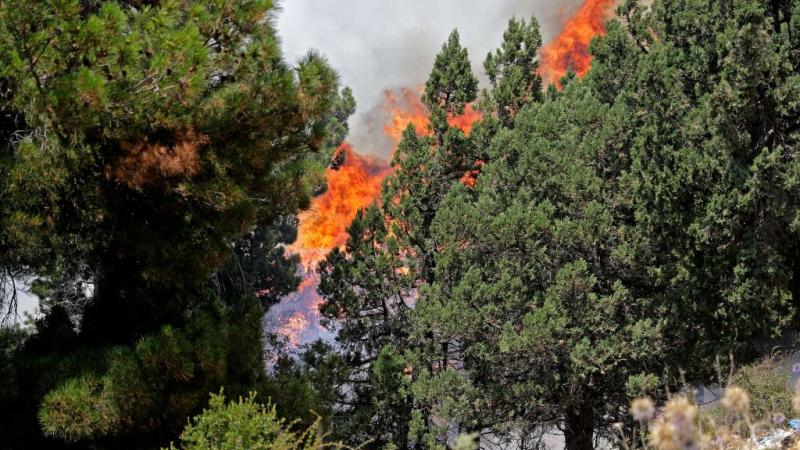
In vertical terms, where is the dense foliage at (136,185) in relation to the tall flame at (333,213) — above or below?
below

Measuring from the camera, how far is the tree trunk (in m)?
13.0

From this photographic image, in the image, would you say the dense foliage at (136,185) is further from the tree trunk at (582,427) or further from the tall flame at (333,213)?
Result: the tall flame at (333,213)

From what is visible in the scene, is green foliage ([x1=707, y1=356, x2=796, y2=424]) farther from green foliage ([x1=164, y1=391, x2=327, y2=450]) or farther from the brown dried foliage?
the brown dried foliage

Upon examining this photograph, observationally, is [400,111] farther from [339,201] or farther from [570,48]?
[570,48]

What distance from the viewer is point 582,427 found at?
13.0 meters

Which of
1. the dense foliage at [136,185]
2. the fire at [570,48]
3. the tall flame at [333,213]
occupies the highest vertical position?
the fire at [570,48]

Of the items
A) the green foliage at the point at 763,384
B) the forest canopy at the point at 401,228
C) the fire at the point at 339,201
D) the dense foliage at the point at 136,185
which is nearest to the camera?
the dense foliage at the point at 136,185

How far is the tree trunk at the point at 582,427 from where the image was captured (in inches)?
511

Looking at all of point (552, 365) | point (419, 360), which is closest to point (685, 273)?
point (552, 365)

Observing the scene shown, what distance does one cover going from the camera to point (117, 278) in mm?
9219

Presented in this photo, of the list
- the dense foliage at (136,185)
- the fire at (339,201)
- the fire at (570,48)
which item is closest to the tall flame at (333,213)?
the fire at (339,201)

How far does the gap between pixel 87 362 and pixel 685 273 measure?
27.9ft

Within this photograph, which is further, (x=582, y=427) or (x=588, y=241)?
(x=582, y=427)

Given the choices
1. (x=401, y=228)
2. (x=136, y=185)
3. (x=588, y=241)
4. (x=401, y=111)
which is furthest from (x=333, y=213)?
(x=136, y=185)
